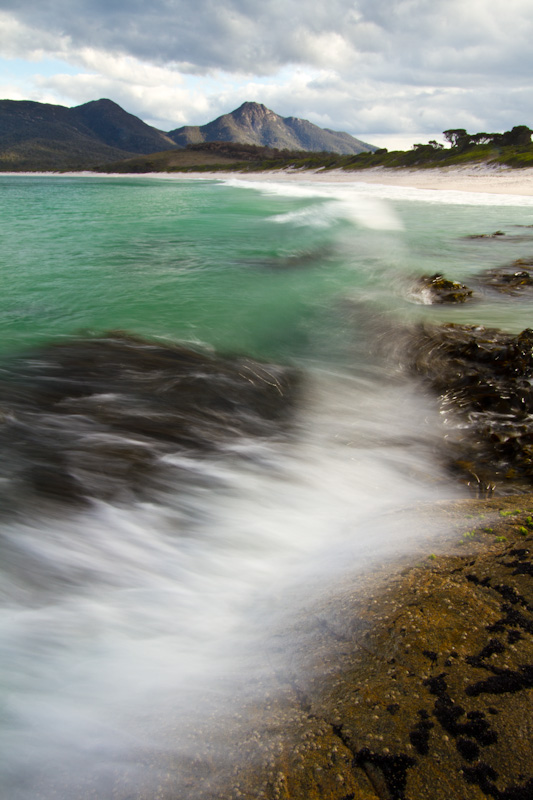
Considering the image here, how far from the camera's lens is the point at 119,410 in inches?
213

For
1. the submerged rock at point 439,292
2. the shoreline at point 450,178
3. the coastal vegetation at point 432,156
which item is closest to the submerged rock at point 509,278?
the submerged rock at point 439,292

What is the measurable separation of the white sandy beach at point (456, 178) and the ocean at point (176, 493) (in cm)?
2993

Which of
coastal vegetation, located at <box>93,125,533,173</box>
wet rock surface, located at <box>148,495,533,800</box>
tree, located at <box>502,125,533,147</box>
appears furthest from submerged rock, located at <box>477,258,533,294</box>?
tree, located at <box>502,125,533,147</box>

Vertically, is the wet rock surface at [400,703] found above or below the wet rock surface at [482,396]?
below

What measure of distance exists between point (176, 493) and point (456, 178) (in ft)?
163

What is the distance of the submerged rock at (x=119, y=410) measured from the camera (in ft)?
14.1

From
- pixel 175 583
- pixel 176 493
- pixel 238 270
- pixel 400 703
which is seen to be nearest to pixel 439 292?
pixel 238 270

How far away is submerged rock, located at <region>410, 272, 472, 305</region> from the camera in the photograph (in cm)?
884

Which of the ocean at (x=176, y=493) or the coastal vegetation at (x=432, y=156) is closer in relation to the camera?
the ocean at (x=176, y=493)

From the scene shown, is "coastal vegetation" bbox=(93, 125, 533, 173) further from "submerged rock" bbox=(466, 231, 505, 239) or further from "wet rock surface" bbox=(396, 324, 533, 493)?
"wet rock surface" bbox=(396, 324, 533, 493)

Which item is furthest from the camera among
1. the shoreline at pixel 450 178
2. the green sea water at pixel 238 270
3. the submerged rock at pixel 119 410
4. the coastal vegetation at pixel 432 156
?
the coastal vegetation at pixel 432 156

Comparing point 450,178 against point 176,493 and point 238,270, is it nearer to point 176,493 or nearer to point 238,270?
point 238,270

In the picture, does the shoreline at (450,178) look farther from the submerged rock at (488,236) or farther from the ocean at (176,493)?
the ocean at (176,493)

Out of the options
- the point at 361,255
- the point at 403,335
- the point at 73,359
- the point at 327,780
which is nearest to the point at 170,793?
the point at 327,780
